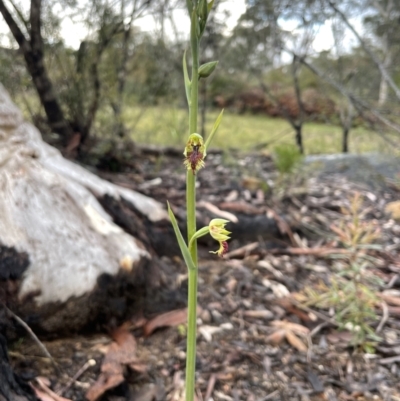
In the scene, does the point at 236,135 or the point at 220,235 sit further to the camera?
the point at 236,135

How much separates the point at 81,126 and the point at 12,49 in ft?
2.39

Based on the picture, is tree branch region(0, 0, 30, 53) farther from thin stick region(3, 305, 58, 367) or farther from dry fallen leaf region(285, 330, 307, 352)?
dry fallen leaf region(285, 330, 307, 352)

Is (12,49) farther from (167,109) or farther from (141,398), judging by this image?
(141,398)

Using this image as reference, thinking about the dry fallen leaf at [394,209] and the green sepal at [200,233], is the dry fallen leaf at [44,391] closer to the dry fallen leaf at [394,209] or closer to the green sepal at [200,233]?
the green sepal at [200,233]

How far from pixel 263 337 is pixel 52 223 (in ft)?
3.33

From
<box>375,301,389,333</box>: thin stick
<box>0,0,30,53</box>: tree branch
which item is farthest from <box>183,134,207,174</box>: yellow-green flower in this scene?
<box>0,0,30,53</box>: tree branch

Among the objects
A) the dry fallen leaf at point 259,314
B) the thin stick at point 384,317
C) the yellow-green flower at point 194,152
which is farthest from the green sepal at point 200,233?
the thin stick at point 384,317

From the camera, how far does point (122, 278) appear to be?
190 cm

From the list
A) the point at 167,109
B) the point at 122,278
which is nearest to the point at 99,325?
the point at 122,278

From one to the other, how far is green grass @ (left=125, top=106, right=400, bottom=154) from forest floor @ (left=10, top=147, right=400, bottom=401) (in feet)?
4.34

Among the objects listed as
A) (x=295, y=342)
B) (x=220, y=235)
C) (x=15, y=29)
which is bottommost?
(x=295, y=342)

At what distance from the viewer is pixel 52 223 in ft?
5.92

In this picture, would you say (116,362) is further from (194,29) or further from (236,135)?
(236,135)

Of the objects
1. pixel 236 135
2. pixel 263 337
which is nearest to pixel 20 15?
pixel 263 337
